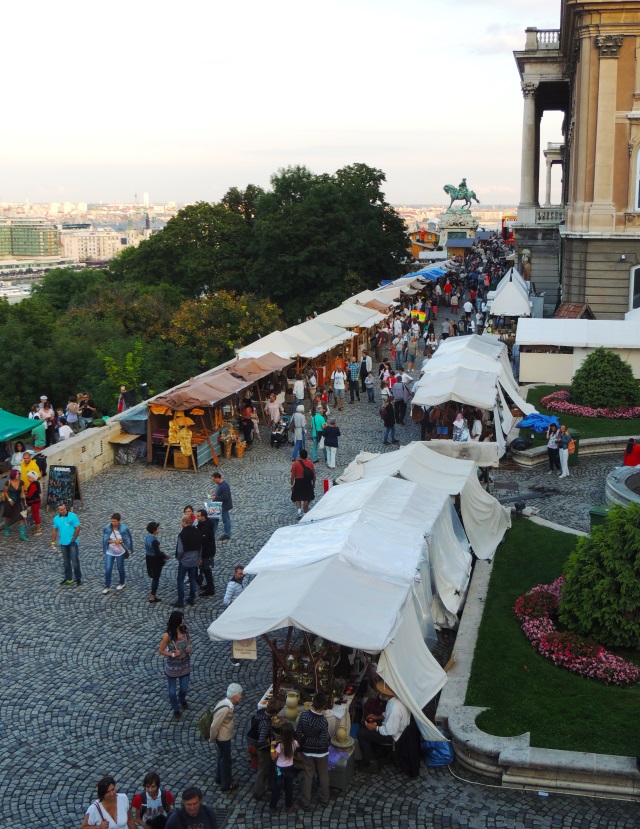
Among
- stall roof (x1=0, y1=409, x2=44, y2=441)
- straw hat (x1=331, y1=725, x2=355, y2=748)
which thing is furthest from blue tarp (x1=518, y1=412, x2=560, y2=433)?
straw hat (x1=331, y1=725, x2=355, y2=748)

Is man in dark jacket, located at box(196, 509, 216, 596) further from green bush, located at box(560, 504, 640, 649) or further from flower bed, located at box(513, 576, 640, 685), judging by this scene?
green bush, located at box(560, 504, 640, 649)

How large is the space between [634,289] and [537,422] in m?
15.1

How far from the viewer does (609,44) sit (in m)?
35.0

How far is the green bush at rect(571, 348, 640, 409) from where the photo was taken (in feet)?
87.7

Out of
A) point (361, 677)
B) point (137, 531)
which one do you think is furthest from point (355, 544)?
point (137, 531)

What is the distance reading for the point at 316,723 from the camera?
9.72 metres

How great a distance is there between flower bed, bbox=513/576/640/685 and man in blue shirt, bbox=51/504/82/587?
6.91 meters

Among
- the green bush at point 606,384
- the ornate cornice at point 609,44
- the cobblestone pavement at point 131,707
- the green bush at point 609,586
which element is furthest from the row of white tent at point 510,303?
the green bush at point 609,586

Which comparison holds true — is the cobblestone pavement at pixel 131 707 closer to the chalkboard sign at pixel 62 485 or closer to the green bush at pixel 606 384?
the chalkboard sign at pixel 62 485

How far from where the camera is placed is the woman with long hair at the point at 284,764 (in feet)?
31.4

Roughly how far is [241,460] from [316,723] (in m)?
13.7

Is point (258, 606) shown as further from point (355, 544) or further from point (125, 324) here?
point (125, 324)

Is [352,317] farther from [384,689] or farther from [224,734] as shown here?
[224,734]

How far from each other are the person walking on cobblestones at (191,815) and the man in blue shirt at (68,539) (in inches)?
300
